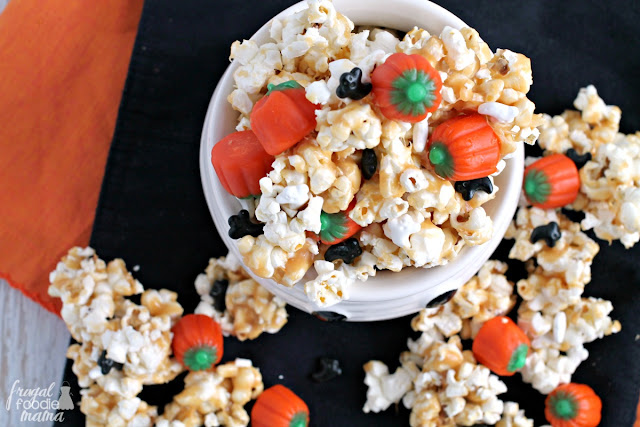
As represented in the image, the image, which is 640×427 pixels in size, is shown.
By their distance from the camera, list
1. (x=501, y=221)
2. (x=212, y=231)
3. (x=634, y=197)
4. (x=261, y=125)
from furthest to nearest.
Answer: (x=212, y=231)
(x=634, y=197)
(x=501, y=221)
(x=261, y=125)

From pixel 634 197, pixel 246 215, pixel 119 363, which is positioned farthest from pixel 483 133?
pixel 119 363

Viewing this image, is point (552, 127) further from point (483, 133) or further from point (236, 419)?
point (236, 419)

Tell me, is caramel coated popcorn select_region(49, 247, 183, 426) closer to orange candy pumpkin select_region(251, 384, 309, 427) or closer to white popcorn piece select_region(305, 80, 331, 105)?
orange candy pumpkin select_region(251, 384, 309, 427)

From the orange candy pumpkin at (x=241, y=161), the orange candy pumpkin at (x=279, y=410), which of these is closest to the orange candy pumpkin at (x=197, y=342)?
the orange candy pumpkin at (x=279, y=410)

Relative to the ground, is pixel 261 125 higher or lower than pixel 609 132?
higher

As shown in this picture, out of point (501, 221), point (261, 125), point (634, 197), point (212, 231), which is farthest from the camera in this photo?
point (212, 231)

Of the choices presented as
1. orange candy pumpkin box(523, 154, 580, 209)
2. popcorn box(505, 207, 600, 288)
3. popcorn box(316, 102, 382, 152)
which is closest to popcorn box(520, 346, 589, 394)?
popcorn box(505, 207, 600, 288)

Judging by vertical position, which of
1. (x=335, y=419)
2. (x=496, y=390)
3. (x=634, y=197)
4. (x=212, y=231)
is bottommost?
(x=335, y=419)
